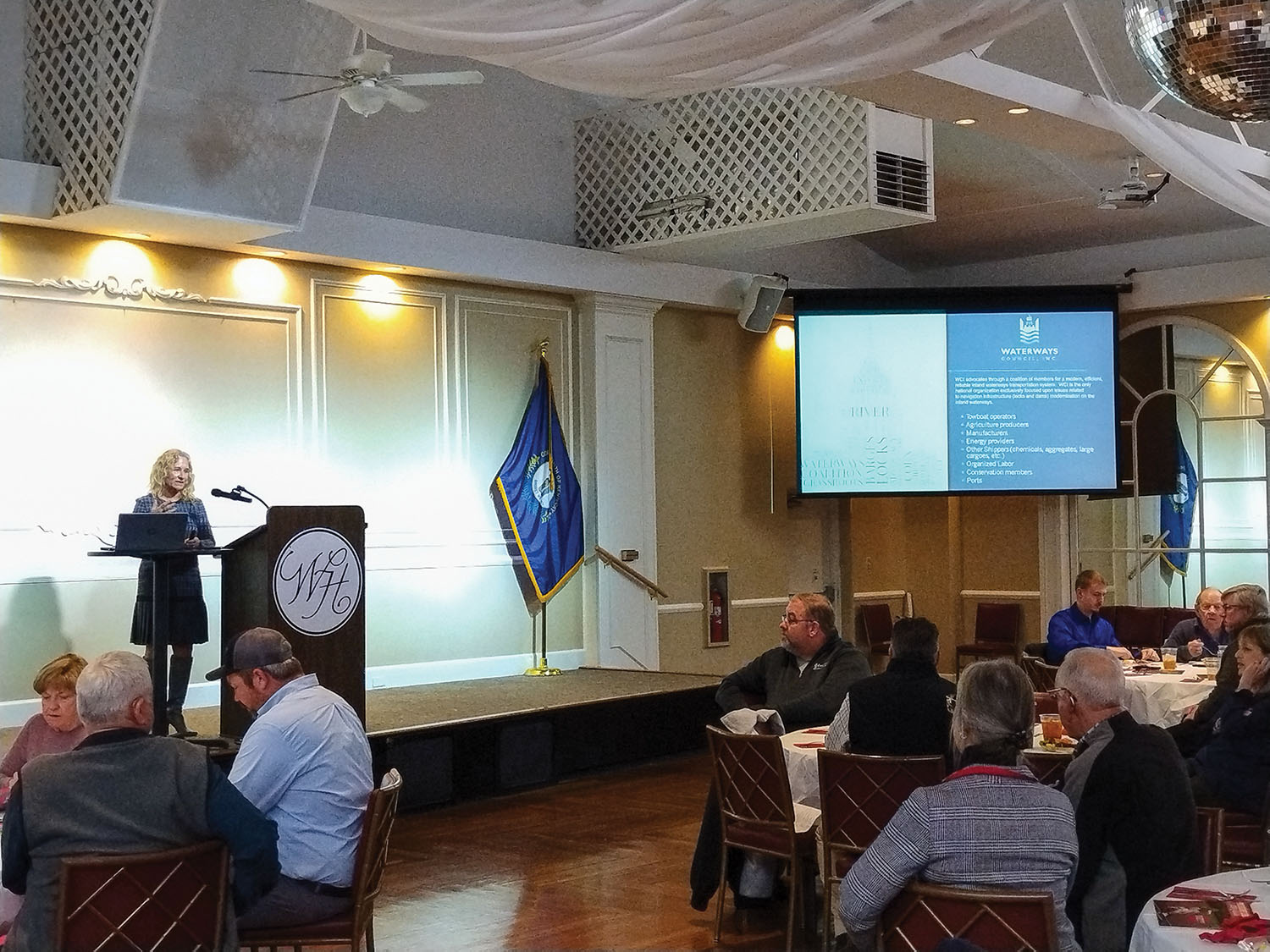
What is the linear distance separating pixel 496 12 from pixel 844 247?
31.5 ft

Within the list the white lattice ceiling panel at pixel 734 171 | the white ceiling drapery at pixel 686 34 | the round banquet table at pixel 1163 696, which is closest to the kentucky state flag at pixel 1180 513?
the white lattice ceiling panel at pixel 734 171

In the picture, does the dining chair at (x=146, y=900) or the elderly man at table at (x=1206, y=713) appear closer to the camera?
the dining chair at (x=146, y=900)

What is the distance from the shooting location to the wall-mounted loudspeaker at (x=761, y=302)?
1060 cm

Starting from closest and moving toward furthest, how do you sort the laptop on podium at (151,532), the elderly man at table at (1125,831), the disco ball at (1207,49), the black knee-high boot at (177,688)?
the disco ball at (1207,49), the elderly man at table at (1125,831), the laptop on podium at (151,532), the black knee-high boot at (177,688)

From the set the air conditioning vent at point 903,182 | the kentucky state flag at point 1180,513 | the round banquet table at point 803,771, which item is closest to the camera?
the round banquet table at point 803,771

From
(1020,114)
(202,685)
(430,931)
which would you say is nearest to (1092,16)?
(1020,114)

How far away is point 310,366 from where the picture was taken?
8.48 m

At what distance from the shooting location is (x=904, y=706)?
464 cm

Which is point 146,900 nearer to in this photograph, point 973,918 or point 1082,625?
point 973,918

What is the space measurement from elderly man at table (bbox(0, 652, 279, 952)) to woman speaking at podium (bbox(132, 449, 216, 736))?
3707 mm

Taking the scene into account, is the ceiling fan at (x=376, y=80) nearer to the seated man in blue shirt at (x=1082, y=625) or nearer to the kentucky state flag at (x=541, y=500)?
the kentucky state flag at (x=541, y=500)

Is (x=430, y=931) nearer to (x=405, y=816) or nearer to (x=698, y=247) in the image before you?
(x=405, y=816)

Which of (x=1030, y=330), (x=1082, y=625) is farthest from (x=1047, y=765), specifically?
(x=1030, y=330)

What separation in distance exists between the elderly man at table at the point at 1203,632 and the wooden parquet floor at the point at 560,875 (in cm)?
277
